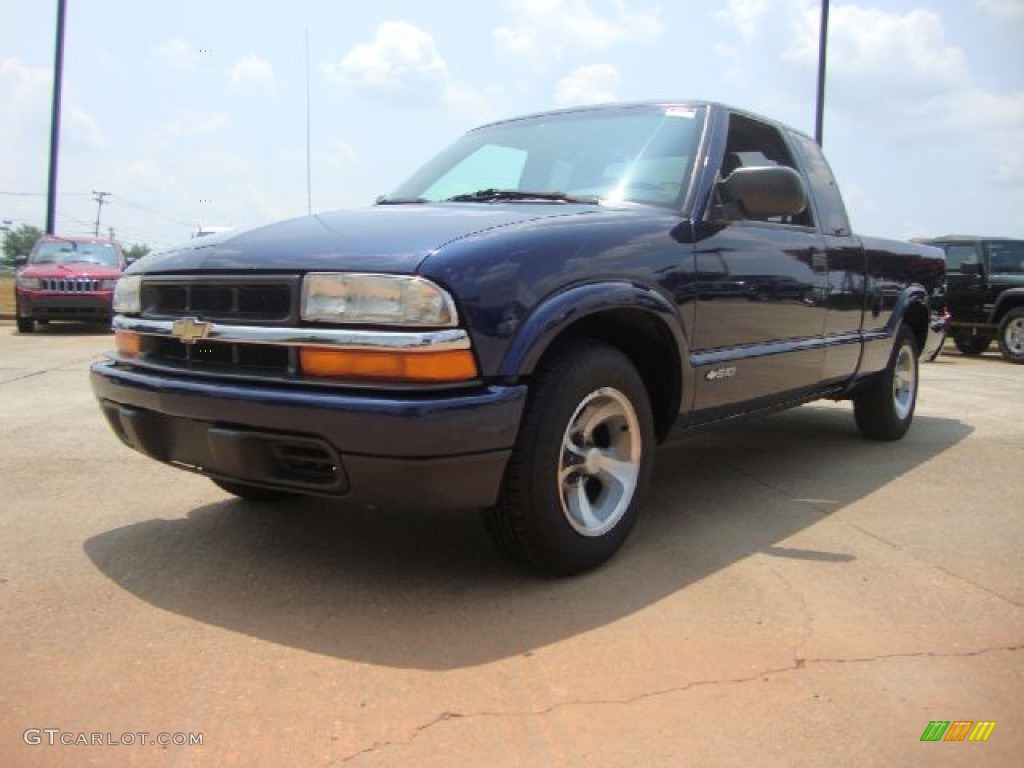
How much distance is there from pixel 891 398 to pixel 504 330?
3872 millimetres

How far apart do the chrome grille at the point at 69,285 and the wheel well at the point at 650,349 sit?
11974 millimetres

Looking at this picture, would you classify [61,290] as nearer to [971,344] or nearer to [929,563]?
[929,563]

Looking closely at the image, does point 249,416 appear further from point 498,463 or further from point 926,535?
point 926,535

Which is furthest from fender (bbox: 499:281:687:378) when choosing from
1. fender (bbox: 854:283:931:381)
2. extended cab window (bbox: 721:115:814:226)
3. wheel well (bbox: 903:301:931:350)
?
wheel well (bbox: 903:301:931:350)

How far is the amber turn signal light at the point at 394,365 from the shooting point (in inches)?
97.3

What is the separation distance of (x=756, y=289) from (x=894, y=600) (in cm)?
148

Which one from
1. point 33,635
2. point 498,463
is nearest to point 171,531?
point 33,635

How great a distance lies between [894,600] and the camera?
2.87 meters

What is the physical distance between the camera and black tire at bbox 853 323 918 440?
5.48 metres

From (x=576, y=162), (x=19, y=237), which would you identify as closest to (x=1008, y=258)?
(x=576, y=162)

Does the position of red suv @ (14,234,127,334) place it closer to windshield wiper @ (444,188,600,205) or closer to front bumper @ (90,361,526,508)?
windshield wiper @ (444,188,600,205)

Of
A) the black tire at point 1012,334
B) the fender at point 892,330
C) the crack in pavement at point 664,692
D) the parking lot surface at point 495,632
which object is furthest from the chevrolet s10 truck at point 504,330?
the black tire at point 1012,334

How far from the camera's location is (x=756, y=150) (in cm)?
424

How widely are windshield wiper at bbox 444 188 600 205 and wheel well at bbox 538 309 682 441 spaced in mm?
543
